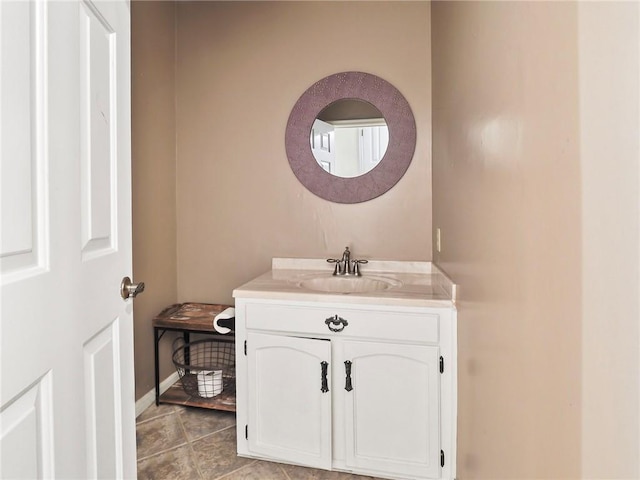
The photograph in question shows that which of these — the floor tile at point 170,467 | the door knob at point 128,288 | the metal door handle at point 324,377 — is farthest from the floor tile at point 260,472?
the door knob at point 128,288

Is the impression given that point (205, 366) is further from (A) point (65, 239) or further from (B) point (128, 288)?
(A) point (65, 239)

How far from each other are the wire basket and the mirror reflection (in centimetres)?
131

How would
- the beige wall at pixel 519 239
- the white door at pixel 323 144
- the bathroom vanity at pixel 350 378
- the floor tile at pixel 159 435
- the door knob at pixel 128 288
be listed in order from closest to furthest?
the beige wall at pixel 519 239 → the door knob at pixel 128 288 → the bathroom vanity at pixel 350 378 → the floor tile at pixel 159 435 → the white door at pixel 323 144

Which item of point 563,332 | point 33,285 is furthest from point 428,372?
point 33,285

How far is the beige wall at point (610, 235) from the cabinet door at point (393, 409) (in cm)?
108

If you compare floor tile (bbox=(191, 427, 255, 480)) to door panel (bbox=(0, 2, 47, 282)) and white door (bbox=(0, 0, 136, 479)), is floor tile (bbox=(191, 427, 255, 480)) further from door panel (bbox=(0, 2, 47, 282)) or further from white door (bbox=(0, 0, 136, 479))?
door panel (bbox=(0, 2, 47, 282))

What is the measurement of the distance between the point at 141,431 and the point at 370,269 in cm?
148

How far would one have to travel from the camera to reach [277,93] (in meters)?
2.39

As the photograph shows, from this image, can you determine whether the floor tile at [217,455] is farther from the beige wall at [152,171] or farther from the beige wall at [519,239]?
the beige wall at [519,239]

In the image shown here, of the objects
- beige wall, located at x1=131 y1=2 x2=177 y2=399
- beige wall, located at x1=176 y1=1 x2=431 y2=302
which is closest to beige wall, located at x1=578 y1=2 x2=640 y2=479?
beige wall, located at x1=176 y1=1 x2=431 y2=302

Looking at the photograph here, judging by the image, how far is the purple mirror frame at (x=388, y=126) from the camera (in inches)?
87.4

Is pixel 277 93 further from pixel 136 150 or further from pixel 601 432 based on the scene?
pixel 601 432

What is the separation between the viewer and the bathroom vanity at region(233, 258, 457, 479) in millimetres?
1585

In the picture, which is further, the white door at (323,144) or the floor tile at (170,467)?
the white door at (323,144)
